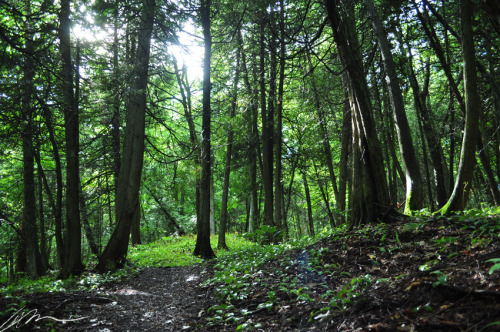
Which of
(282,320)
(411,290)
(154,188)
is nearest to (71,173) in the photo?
(282,320)

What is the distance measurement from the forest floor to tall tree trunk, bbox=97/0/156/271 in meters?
2.10

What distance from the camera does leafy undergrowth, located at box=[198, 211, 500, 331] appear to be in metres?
2.26

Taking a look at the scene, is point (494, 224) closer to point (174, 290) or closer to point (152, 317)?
point (152, 317)

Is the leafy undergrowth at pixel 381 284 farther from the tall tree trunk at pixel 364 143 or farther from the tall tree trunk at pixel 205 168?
the tall tree trunk at pixel 205 168

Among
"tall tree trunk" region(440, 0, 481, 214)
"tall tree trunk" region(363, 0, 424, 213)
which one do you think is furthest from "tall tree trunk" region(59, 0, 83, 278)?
"tall tree trunk" region(440, 0, 481, 214)

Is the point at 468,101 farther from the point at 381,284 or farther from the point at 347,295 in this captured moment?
the point at 347,295

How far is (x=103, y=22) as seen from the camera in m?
7.61

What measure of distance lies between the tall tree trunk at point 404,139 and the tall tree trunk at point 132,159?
607 cm

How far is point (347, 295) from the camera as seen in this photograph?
3227 millimetres

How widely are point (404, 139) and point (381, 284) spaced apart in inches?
176

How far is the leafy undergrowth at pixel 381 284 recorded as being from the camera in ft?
7.42

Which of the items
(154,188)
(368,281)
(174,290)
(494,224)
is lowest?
(174,290)

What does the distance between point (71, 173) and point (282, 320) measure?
7019mm

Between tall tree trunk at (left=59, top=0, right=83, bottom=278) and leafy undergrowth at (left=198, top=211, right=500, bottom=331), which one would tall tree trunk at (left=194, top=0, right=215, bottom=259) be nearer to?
tall tree trunk at (left=59, top=0, right=83, bottom=278)
